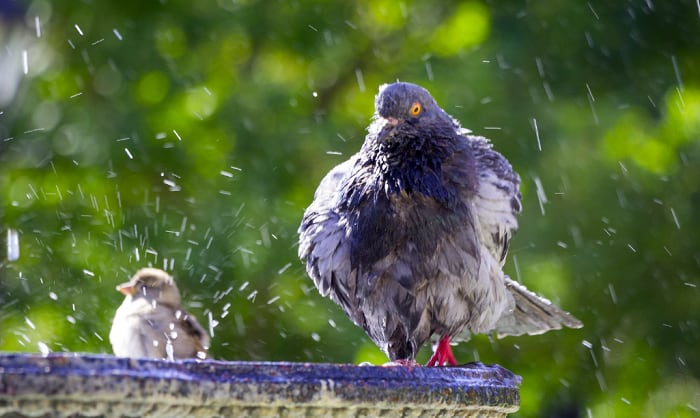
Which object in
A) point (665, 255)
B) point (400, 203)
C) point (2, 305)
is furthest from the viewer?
point (665, 255)

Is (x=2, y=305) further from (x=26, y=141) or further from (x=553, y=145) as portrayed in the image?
(x=553, y=145)

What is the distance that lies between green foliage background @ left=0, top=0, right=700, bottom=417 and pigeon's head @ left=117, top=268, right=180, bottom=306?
1695mm

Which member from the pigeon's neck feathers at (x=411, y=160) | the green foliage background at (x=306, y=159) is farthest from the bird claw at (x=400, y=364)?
the green foliage background at (x=306, y=159)

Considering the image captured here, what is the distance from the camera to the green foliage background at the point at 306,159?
6305mm

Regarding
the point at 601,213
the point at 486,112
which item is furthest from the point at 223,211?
the point at 601,213

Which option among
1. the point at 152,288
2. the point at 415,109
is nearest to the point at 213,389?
the point at 415,109

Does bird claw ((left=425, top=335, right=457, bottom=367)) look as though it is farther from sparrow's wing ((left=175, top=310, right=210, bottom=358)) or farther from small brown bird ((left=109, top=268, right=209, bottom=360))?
sparrow's wing ((left=175, top=310, right=210, bottom=358))

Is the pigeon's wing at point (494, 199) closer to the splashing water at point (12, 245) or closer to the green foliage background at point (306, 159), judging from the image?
the green foliage background at point (306, 159)

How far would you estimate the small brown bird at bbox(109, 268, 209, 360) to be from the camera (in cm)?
391

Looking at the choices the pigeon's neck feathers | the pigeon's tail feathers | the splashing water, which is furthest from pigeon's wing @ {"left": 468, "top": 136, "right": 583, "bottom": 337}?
the splashing water

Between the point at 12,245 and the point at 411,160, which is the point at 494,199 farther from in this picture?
the point at 12,245

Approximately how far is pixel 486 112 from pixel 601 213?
1.07 metres

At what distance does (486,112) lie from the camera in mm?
6512

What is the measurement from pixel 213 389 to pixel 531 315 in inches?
96.9
